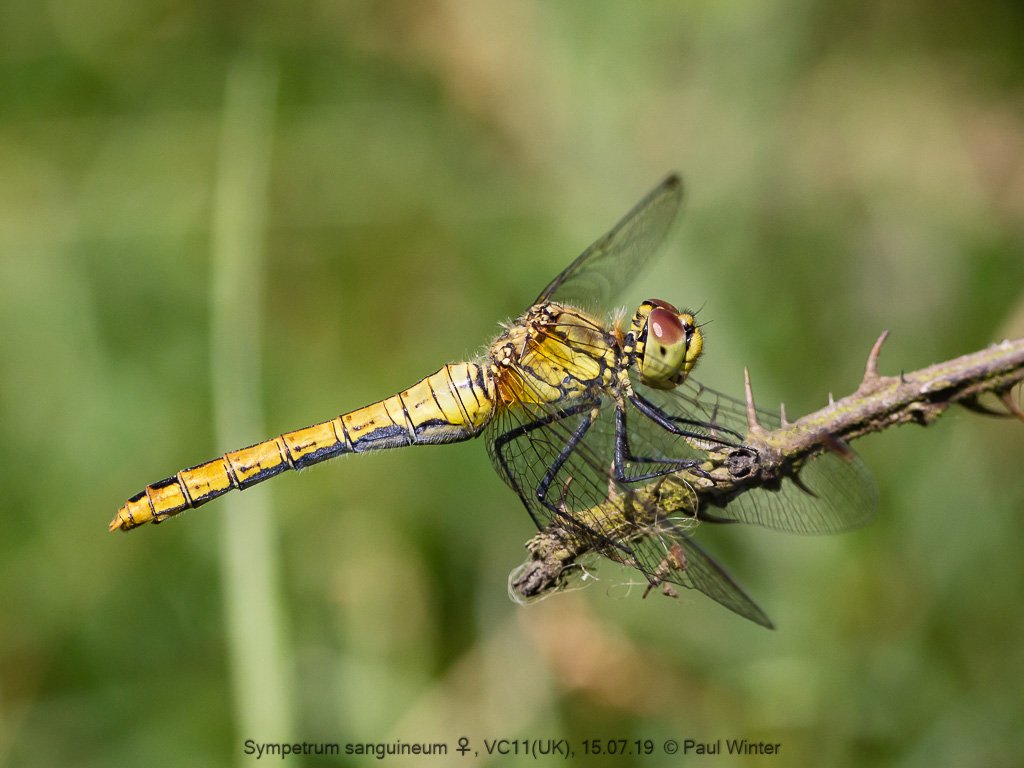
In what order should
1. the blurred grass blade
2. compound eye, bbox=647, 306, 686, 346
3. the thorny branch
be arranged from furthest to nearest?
compound eye, bbox=647, 306, 686, 346, the blurred grass blade, the thorny branch

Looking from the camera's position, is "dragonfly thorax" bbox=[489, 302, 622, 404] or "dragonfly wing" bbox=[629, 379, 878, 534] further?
"dragonfly thorax" bbox=[489, 302, 622, 404]

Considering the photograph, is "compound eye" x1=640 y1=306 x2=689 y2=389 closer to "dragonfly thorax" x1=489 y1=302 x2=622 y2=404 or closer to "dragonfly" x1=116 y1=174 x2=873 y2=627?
"dragonfly" x1=116 y1=174 x2=873 y2=627

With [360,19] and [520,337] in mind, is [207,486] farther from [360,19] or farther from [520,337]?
[360,19]

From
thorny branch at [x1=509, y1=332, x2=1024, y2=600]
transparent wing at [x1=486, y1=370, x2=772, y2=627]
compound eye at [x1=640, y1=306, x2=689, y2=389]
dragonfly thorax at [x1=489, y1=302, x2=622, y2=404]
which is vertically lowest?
thorny branch at [x1=509, y1=332, x2=1024, y2=600]

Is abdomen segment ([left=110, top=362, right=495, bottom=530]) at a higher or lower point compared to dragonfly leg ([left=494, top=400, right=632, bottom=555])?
higher

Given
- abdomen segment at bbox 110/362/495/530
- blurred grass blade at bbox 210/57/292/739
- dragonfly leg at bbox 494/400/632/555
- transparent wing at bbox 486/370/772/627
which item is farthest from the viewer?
abdomen segment at bbox 110/362/495/530

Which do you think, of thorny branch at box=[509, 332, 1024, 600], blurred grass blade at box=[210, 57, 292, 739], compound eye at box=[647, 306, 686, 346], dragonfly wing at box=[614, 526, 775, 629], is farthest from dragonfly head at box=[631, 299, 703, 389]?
blurred grass blade at box=[210, 57, 292, 739]
